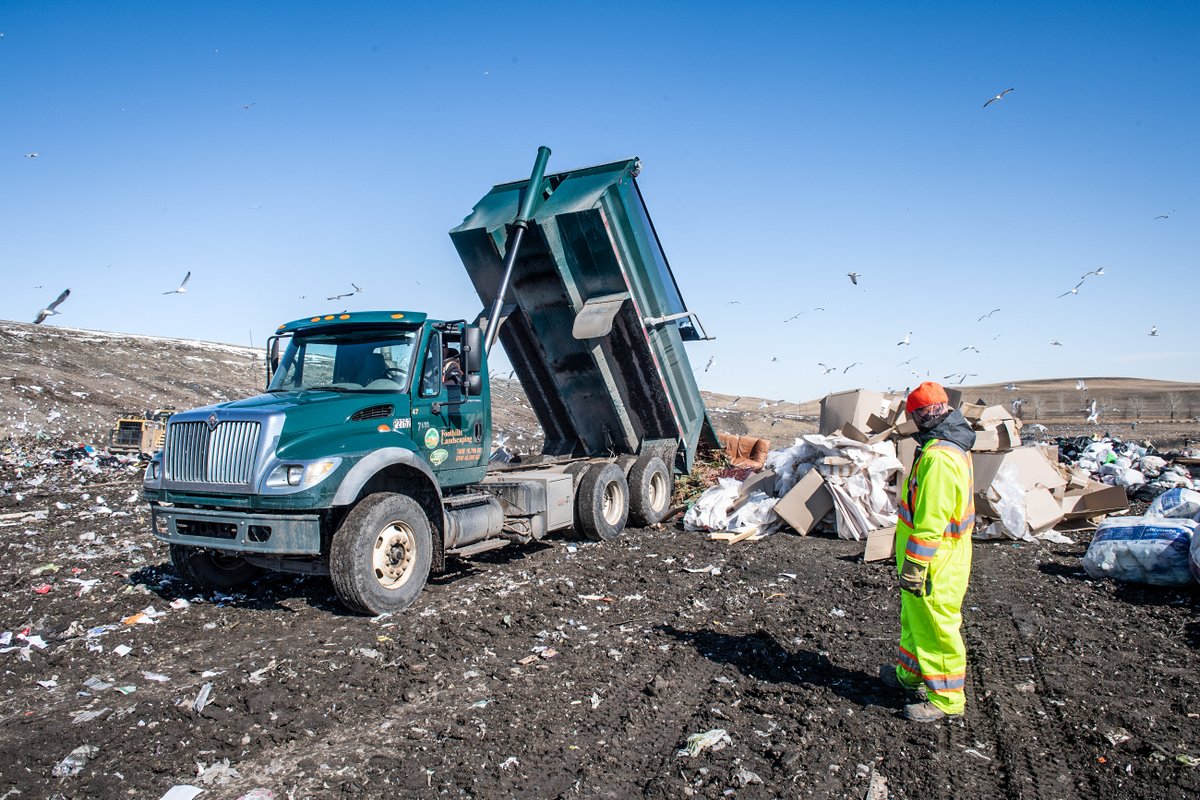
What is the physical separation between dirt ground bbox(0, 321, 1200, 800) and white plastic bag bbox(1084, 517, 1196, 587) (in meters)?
0.11

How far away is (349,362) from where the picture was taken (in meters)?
5.82

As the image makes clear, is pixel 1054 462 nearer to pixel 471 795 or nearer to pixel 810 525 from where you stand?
pixel 810 525

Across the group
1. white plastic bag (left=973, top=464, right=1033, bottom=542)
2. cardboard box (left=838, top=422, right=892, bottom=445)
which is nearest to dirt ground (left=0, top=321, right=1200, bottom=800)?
white plastic bag (left=973, top=464, right=1033, bottom=542)

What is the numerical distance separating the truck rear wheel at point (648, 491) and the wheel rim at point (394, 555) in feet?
11.0

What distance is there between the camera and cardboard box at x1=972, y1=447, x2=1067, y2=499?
7.57m

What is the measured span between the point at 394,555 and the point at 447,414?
4.07 feet

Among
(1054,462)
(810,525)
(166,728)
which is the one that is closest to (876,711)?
(166,728)

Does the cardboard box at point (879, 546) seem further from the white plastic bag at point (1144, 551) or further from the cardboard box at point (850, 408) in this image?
the cardboard box at point (850, 408)

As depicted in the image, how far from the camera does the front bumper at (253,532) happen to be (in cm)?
471

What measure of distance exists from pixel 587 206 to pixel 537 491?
2.69 meters

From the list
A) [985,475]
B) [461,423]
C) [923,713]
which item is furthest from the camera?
[985,475]

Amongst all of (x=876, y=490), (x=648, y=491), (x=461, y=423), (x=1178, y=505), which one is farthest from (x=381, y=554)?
(x=1178, y=505)

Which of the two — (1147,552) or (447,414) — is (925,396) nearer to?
(1147,552)

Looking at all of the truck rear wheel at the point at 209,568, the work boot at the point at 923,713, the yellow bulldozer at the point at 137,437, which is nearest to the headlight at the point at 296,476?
the truck rear wheel at the point at 209,568
